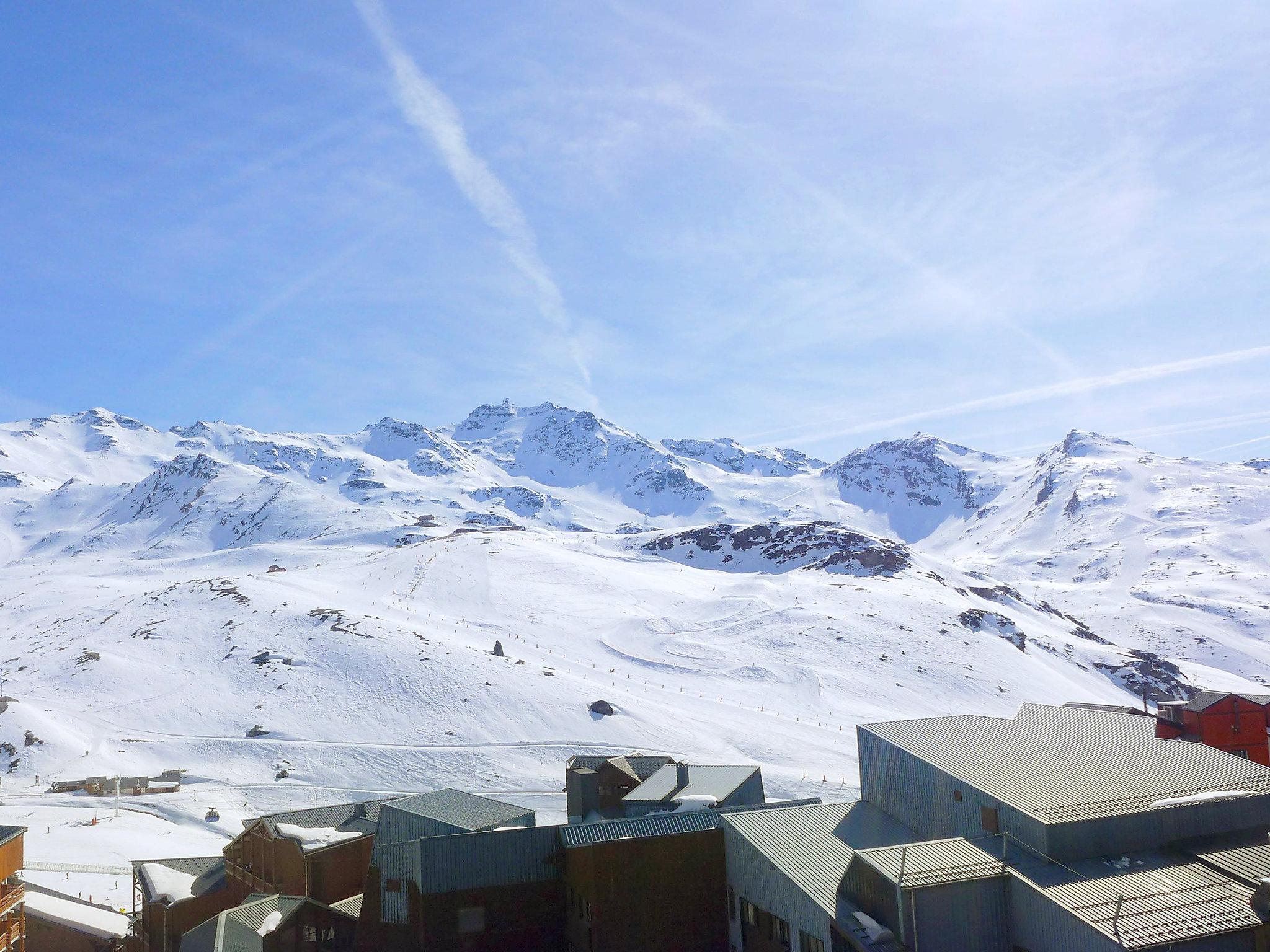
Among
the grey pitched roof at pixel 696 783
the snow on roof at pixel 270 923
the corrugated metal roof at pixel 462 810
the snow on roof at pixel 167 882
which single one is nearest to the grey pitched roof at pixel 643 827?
the corrugated metal roof at pixel 462 810

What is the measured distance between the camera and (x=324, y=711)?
7200 centimetres

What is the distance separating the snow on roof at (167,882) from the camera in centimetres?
3088

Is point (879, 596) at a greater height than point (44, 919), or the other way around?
point (879, 596)

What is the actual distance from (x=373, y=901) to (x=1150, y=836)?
73.3 ft

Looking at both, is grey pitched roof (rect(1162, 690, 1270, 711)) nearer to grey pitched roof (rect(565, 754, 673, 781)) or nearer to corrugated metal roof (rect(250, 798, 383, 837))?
grey pitched roof (rect(565, 754, 673, 781))

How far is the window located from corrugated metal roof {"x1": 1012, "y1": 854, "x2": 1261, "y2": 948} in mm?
15513

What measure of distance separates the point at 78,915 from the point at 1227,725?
1965 inches

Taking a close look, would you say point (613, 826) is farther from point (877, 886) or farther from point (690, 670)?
point (690, 670)

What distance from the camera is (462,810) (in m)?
30.3

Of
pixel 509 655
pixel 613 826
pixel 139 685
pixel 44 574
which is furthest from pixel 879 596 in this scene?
pixel 44 574

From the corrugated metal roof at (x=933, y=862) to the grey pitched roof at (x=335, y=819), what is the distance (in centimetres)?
1758

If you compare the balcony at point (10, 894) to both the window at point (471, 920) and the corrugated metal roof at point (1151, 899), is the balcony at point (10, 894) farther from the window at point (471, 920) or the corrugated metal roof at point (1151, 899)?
the corrugated metal roof at point (1151, 899)

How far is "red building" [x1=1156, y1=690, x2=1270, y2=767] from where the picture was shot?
1614 inches

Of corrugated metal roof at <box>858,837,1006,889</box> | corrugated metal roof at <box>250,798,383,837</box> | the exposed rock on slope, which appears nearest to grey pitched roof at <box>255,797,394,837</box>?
corrugated metal roof at <box>250,798,383,837</box>
